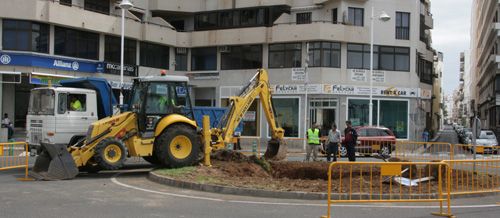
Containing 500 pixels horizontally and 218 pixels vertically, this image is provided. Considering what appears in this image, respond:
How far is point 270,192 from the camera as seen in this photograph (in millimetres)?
12250

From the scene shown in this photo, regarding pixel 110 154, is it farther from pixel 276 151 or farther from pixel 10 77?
pixel 10 77

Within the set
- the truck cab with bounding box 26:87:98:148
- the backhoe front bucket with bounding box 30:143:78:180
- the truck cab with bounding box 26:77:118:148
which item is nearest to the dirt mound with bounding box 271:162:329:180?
the truck cab with bounding box 26:77:118:148

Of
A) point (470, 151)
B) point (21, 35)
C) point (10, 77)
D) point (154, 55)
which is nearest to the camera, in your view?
point (470, 151)

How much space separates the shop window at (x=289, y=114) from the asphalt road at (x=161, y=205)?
25098 mm

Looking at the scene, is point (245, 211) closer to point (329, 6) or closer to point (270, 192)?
point (270, 192)

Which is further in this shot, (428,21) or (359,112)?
(428,21)

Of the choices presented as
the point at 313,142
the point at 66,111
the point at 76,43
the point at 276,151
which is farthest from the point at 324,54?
the point at 66,111

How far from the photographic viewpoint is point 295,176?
670 inches

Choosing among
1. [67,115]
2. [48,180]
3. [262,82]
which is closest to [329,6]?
[262,82]

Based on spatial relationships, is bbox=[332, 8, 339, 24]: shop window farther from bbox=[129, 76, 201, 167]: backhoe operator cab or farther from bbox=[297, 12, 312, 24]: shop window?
bbox=[129, 76, 201, 167]: backhoe operator cab

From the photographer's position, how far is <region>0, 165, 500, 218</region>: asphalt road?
997cm

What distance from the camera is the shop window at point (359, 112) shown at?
123 ft

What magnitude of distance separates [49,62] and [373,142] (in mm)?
19579

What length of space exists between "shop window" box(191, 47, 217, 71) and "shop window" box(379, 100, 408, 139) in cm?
1319
